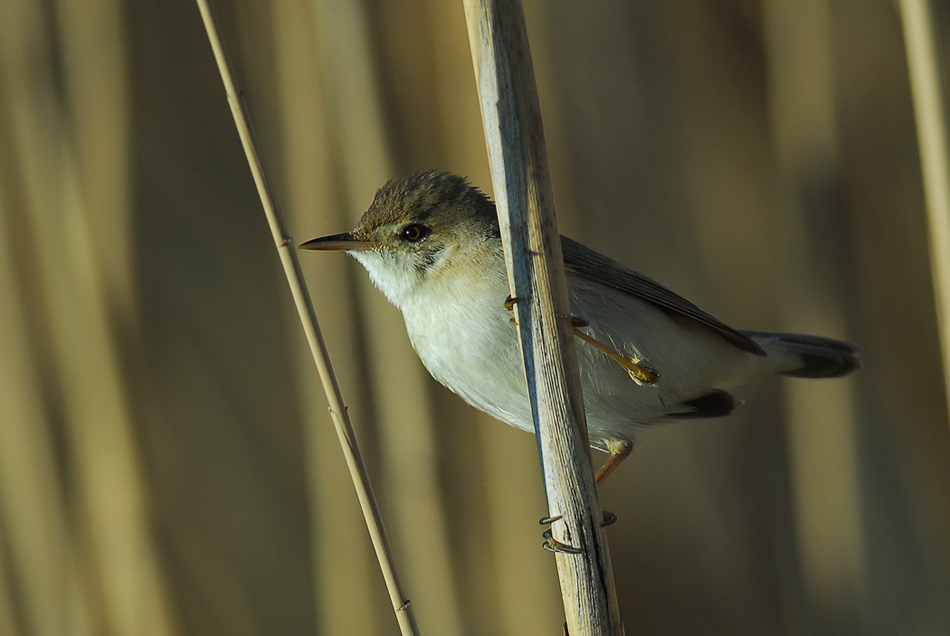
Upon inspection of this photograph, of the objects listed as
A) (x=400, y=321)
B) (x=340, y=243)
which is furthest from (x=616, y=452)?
(x=340, y=243)

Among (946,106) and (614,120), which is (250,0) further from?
(946,106)

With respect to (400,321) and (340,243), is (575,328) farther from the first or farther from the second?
(400,321)

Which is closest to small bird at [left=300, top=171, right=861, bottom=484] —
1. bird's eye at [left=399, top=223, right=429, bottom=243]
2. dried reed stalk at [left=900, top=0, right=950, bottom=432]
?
bird's eye at [left=399, top=223, right=429, bottom=243]

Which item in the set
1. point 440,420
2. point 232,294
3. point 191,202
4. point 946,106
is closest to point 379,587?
point 440,420

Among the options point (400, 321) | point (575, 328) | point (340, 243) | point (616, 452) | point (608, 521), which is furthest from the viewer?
point (400, 321)

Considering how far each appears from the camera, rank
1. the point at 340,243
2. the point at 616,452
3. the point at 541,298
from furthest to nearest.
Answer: the point at 616,452 → the point at 340,243 → the point at 541,298

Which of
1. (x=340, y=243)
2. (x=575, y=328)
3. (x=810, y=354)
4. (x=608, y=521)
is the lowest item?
(x=608, y=521)
